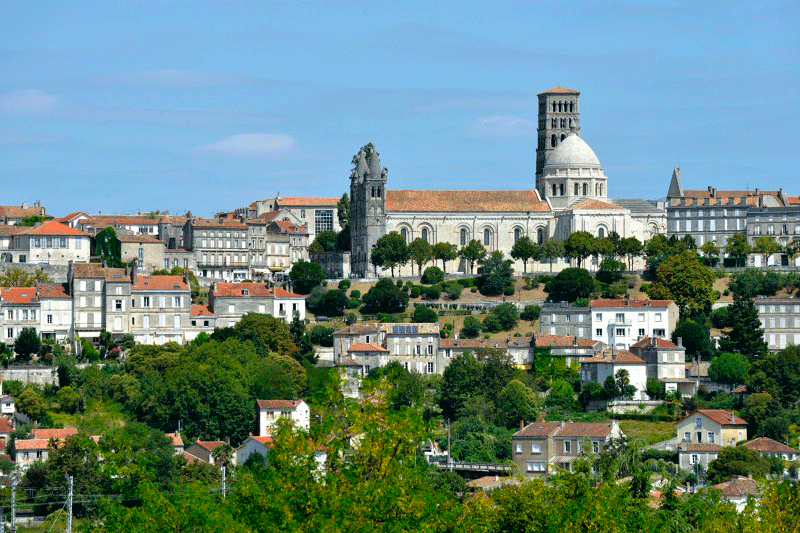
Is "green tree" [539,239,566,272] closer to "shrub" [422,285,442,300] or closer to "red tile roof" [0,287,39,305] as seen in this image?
"shrub" [422,285,442,300]

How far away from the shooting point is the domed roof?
122 metres

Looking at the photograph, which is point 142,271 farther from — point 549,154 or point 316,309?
point 549,154

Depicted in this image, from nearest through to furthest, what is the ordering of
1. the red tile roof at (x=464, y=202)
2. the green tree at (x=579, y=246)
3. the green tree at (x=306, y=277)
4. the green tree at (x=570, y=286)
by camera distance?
the green tree at (x=570, y=286), the green tree at (x=306, y=277), the green tree at (x=579, y=246), the red tile roof at (x=464, y=202)

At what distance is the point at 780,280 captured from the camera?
98750 millimetres

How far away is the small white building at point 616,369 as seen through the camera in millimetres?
79600

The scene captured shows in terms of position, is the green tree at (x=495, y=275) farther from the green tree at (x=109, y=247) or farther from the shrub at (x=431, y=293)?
Result: the green tree at (x=109, y=247)

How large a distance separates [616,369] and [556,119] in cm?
4920

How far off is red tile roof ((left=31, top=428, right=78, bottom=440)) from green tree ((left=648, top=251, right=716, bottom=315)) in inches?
1411

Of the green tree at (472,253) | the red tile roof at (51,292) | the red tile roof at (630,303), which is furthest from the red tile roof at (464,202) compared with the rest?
the red tile roof at (51,292)

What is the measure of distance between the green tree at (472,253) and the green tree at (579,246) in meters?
5.48

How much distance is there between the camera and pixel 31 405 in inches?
2940

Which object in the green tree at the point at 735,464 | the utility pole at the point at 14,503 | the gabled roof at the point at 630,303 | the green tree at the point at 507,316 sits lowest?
the utility pole at the point at 14,503

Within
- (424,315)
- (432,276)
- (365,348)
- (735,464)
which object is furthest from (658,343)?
(432,276)

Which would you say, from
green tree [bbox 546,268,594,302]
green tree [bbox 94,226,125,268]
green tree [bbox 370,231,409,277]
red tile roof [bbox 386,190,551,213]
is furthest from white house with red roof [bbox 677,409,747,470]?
red tile roof [bbox 386,190,551,213]
